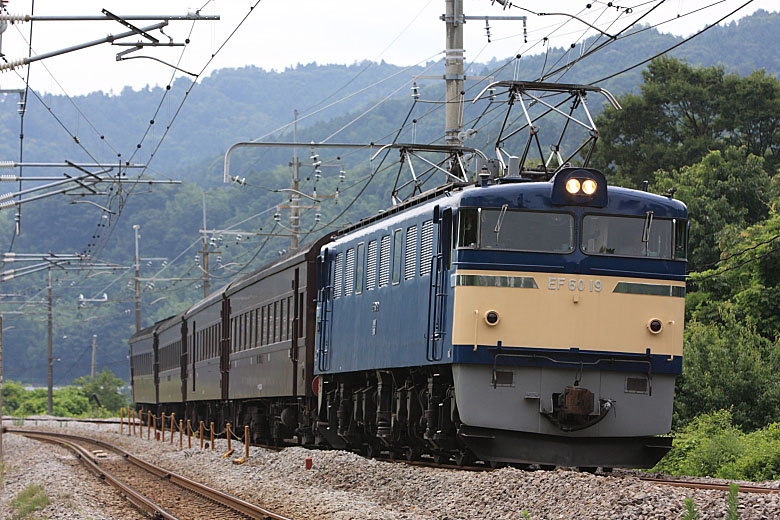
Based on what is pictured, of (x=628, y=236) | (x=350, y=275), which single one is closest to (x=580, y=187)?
(x=628, y=236)

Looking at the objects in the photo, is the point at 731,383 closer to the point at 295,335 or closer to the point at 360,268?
the point at 295,335

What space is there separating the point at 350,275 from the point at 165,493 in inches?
174

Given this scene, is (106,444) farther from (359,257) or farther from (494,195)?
(494,195)

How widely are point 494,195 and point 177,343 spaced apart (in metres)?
27.2

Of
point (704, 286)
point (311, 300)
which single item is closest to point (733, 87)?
point (704, 286)

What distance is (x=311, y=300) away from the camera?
68.8ft

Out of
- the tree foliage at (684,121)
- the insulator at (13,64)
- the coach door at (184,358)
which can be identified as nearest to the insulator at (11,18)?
the insulator at (13,64)

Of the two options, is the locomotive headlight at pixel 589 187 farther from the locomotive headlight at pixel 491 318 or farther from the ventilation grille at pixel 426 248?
the ventilation grille at pixel 426 248

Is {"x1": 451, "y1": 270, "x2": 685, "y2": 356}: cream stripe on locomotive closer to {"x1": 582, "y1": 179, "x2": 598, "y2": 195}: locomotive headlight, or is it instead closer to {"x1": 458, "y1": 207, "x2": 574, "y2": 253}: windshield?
{"x1": 458, "y1": 207, "x2": 574, "y2": 253}: windshield

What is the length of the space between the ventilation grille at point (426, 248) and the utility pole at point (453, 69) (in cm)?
776

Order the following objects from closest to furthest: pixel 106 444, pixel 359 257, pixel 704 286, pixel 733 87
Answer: pixel 359 257 < pixel 704 286 < pixel 106 444 < pixel 733 87

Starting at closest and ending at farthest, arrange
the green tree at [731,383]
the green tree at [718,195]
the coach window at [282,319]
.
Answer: the green tree at [731,383], the coach window at [282,319], the green tree at [718,195]

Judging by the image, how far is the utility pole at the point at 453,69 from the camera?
22.7 meters

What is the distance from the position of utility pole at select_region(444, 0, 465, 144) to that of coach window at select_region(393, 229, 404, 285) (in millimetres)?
6568
